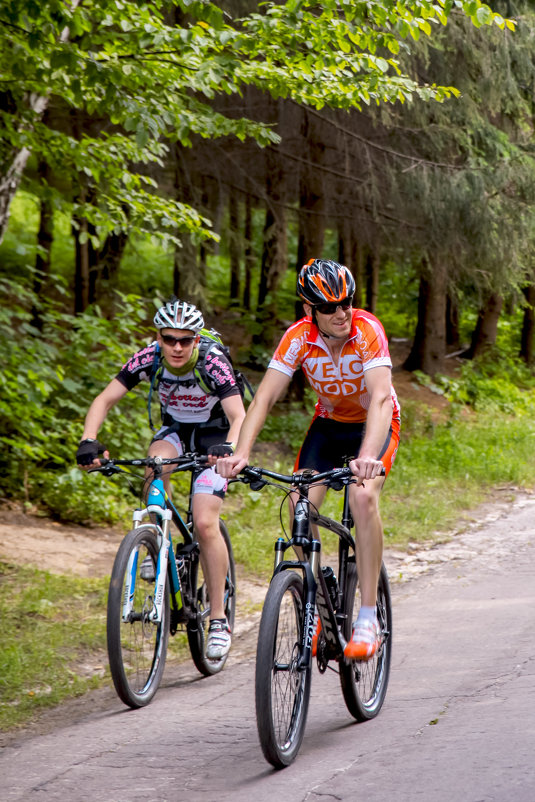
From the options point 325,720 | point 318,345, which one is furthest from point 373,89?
point 325,720

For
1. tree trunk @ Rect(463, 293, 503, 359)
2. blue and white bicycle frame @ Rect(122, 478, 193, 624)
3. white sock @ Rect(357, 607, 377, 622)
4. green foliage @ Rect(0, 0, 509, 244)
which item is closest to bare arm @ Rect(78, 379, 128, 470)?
blue and white bicycle frame @ Rect(122, 478, 193, 624)

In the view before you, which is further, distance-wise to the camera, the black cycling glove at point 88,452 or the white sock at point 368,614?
the black cycling glove at point 88,452

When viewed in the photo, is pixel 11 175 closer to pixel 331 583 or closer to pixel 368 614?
pixel 331 583

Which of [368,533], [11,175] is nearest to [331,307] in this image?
[368,533]

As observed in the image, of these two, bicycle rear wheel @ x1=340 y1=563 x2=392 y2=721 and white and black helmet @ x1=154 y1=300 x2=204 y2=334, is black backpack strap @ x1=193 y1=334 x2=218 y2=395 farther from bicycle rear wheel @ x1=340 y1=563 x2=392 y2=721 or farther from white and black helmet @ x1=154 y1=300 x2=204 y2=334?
bicycle rear wheel @ x1=340 y1=563 x2=392 y2=721

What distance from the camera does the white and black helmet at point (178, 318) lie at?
561cm

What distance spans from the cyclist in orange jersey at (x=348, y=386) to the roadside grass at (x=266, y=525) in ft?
1.45

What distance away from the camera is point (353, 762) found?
4.20 m

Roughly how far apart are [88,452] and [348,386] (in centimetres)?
155

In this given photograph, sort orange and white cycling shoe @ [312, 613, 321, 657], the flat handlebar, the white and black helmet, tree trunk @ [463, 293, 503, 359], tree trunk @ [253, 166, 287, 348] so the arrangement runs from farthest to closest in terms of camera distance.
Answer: tree trunk @ [463, 293, 503, 359]
tree trunk @ [253, 166, 287, 348]
the white and black helmet
the flat handlebar
orange and white cycling shoe @ [312, 613, 321, 657]

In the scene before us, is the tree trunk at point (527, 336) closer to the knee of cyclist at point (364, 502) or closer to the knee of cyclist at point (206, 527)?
the knee of cyclist at point (206, 527)

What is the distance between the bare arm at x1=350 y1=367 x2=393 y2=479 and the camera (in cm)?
446

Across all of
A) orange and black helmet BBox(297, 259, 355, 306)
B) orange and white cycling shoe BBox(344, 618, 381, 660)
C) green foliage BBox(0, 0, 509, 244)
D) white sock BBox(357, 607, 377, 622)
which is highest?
green foliage BBox(0, 0, 509, 244)

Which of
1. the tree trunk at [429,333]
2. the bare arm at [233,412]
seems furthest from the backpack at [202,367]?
the tree trunk at [429,333]
